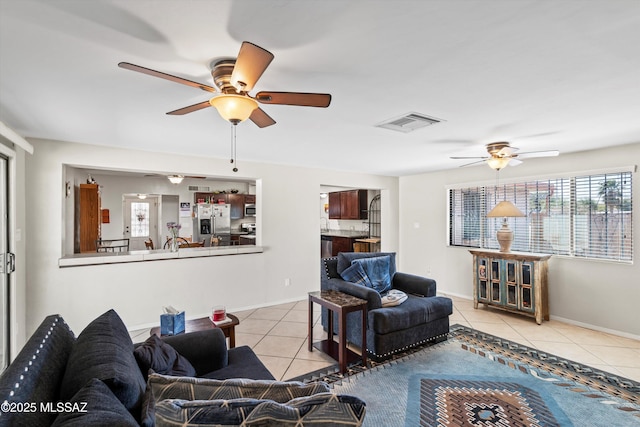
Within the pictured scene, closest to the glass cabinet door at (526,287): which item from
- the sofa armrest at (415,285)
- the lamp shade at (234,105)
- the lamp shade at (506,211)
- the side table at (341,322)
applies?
the lamp shade at (506,211)

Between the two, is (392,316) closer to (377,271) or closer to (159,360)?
(377,271)

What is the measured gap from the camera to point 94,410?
2.84 ft

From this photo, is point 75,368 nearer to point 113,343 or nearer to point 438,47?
point 113,343

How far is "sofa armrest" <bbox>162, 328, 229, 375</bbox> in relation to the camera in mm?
1952

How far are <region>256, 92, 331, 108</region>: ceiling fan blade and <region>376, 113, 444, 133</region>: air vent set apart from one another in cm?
117

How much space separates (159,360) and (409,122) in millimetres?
2574

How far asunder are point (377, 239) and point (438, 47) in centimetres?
627

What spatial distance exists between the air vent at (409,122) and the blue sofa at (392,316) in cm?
161

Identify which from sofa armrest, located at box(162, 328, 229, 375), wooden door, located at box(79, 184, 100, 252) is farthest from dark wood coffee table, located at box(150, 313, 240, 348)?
wooden door, located at box(79, 184, 100, 252)

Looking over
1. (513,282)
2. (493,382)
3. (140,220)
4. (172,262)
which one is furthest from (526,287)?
(140,220)

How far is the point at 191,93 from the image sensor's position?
2.17 meters

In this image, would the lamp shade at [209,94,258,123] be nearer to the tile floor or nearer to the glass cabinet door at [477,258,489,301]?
the tile floor

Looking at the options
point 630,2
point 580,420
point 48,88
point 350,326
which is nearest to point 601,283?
point 580,420

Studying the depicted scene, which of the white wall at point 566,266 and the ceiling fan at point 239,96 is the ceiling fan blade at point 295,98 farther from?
the white wall at point 566,266
